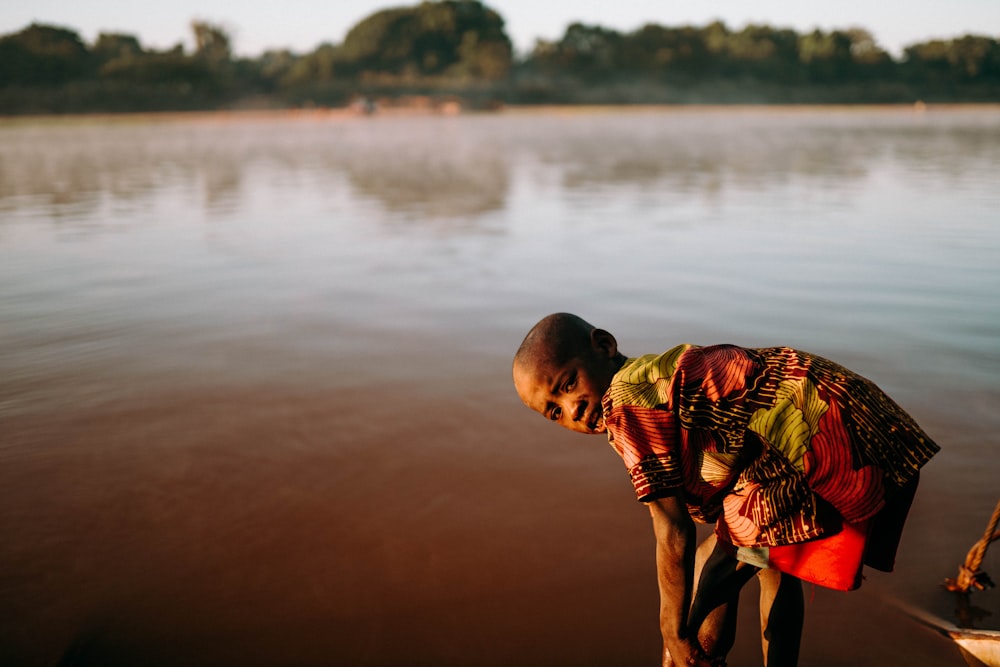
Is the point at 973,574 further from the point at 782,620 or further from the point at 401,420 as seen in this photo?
the point at 401,420

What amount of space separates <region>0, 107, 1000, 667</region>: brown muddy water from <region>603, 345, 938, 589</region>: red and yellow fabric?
2.16ft

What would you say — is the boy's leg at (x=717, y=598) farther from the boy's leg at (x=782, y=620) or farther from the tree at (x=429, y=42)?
the tree at (x=429, y=42)

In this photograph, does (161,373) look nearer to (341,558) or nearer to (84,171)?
(341,558)

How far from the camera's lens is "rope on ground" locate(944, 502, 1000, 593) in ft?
7.77

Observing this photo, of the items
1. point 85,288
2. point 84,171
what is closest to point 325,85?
point 84,171

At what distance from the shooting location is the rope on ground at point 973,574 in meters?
2.37

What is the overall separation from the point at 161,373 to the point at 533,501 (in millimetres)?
2540

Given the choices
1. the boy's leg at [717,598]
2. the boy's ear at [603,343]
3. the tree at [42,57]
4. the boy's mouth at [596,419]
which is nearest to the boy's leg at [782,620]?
the boy's leg at [717,598]

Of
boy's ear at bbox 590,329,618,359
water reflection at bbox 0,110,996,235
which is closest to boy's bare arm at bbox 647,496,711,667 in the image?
boy's ear at bbox 590,329,618,359

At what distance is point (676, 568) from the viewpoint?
1766 millimetres

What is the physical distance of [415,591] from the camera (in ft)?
8.57

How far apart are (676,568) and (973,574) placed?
1.27 metres

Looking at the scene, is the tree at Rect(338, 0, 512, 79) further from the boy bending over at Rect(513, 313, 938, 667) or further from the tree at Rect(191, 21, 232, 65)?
the boy bending over at Rect(513, 313, 938, 667)

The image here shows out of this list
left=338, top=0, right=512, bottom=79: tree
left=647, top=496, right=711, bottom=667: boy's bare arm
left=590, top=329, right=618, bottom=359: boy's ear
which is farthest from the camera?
left=338, top=0, right=512, bottom=79: tree
